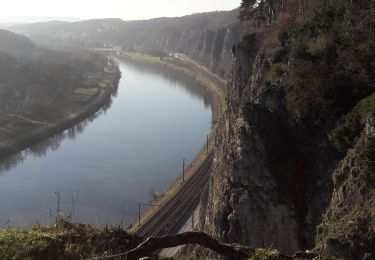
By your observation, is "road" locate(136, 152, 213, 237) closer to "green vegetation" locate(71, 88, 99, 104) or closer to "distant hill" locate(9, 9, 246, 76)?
"green vegetation" locate(71, 88, 99, 104)

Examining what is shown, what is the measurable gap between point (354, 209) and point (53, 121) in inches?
1380

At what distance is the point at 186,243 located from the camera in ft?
14.3

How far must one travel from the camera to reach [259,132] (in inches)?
461

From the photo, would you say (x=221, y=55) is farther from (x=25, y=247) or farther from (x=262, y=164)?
(x=25, y=247)

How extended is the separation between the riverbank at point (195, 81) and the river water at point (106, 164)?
83 cm

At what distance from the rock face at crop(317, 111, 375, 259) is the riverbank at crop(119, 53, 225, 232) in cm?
1339

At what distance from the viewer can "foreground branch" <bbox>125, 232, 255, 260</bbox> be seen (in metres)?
4.25

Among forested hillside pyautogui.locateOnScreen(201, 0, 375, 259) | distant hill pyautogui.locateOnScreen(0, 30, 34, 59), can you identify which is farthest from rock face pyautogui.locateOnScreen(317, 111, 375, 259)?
distant hill pyautogui.locateOnScreen(0, 30, 34, 59)

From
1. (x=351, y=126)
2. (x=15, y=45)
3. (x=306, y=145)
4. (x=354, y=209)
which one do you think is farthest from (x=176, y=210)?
(x=15, y=45)

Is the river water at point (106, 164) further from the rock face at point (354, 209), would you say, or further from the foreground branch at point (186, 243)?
the foreground branch at point (186, 243)

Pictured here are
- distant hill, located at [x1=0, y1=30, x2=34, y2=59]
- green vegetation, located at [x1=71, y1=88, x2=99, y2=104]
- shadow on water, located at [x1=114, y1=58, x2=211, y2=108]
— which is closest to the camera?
green vegetation, located at [x1=71, y1=88, x2=99, y2=104]

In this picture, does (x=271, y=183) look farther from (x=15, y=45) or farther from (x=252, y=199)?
(x=15, y=45)

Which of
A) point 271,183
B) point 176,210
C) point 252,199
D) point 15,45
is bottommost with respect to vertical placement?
point 176,210

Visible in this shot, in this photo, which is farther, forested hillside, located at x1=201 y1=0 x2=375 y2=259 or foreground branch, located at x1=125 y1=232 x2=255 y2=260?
forested hillside, located at x1=201 y1=0 x2=375 y2=259
